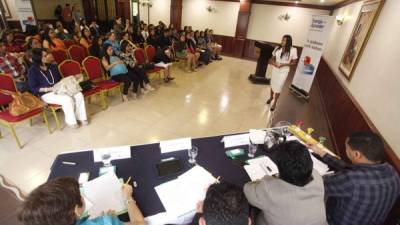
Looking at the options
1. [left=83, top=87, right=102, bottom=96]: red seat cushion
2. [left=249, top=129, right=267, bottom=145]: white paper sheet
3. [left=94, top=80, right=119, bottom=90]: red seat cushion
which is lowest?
[left=83, top=87, right=102, bottom=96]: red seat cushion

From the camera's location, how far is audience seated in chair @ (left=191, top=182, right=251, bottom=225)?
0.87m

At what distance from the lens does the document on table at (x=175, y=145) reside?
1.72 metres

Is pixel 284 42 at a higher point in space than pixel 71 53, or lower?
higher

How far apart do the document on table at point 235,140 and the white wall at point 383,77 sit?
138cm

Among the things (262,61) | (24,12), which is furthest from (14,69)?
(262,61)

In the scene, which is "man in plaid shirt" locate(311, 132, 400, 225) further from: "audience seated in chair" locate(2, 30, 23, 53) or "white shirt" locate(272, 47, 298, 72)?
"audience seated in chair" locate(2, 30, 23, 53)

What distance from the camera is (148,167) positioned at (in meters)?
1.54

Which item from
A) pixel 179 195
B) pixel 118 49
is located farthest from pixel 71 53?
pixel 179 195

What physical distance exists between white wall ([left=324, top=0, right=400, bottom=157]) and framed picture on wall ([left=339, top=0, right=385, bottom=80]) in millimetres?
90

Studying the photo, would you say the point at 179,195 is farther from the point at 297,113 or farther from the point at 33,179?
the point at 297,113

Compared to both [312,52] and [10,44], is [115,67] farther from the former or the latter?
[312,52]

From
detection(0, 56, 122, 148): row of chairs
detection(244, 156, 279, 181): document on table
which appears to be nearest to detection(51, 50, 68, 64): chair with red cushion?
detection(0, 56, 122, 148): row of chairs

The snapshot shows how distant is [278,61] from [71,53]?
4.45 m

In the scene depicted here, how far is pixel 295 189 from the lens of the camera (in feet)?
3.58
